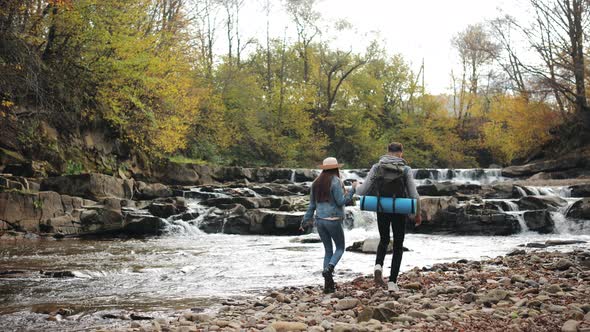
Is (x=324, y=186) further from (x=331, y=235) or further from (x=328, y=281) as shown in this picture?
(x=328, y=281)

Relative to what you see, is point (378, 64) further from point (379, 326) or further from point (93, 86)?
point (379, 326)

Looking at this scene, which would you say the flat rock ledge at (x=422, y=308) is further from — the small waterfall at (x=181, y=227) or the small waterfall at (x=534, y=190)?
the small waterfall at (x=534, y=190)

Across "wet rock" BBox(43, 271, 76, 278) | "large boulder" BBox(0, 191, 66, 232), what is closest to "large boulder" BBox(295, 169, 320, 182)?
"large boulder" BBox(0, 191, 66, 232)

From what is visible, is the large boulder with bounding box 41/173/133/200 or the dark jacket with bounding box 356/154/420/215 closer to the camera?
the dark jacket with bounding box 356/154/420/215

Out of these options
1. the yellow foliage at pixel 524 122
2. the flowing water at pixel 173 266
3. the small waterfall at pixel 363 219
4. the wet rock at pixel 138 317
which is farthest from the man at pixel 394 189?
the yellow foliage at pixel 524 122

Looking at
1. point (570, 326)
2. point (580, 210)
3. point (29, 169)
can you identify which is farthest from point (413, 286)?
point (29, 169)

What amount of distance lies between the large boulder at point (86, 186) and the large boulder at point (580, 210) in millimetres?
16923

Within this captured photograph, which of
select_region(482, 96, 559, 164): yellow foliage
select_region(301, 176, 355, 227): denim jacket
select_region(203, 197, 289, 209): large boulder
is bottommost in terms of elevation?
select_region(203, 197, 289, 209): large boulder

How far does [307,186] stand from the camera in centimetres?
2667

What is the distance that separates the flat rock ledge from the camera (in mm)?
5327

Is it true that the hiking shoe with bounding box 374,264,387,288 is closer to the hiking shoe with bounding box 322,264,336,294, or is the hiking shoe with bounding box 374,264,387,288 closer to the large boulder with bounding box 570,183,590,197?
the hiking shoe with bounding box 322,264,336,294

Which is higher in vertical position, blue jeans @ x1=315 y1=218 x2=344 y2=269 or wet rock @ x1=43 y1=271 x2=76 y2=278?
blue jeans @ x1=315 y1=218 x2=344 y2=269

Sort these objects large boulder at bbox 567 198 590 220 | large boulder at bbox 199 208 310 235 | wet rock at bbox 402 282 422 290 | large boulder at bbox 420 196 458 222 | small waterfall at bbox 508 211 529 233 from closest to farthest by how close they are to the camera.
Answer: wet rock at bbox 402 282 422 290 < large boulder at bbox 567 198 590 220 < small waterfall at bbox 508 211 529 233 < large boulder at bbox 420 196 458 222 < large boulder at bbox 199 208 310 235

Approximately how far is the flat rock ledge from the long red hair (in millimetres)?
1377
